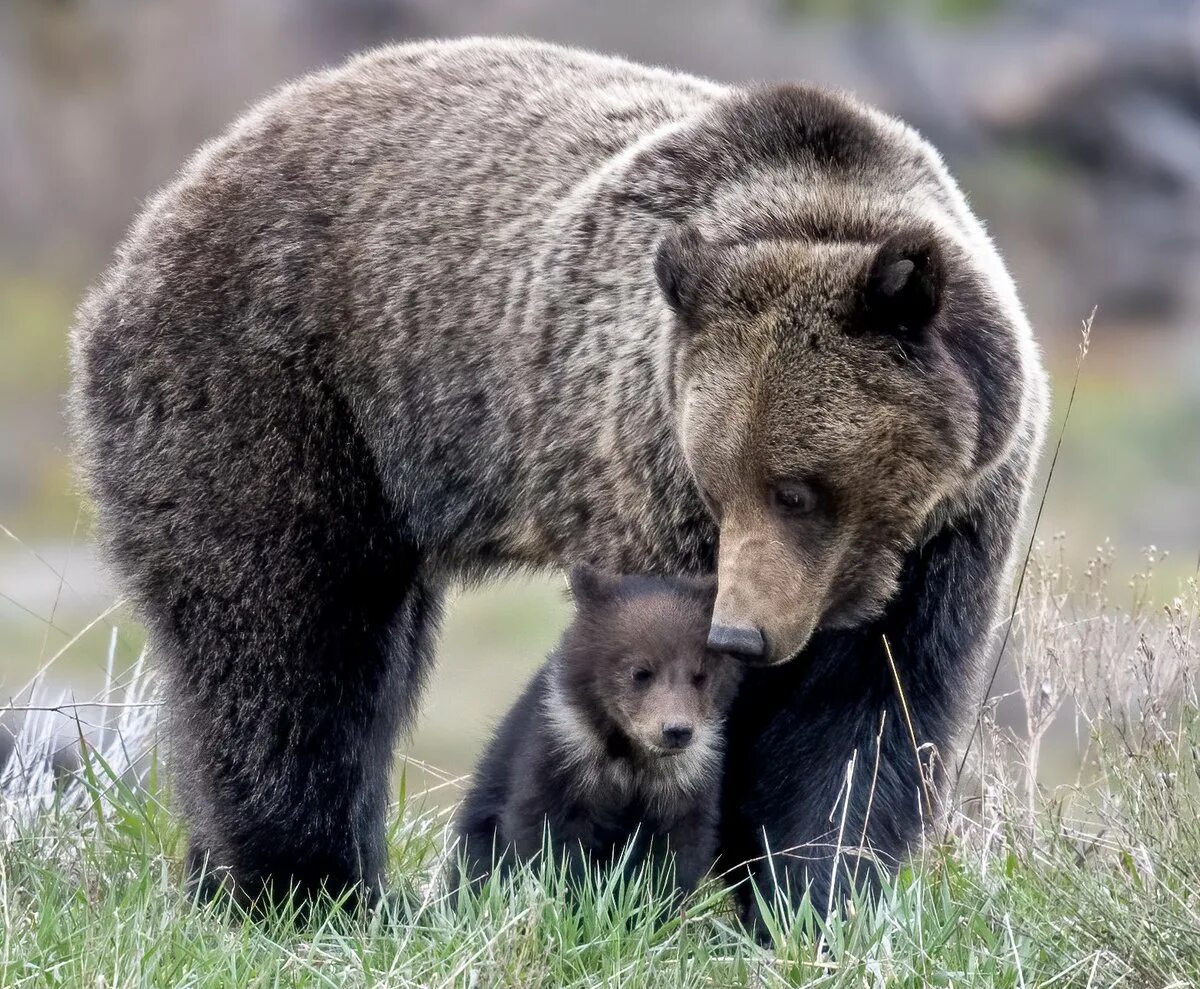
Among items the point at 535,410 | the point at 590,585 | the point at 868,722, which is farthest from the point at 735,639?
the point at 535,410

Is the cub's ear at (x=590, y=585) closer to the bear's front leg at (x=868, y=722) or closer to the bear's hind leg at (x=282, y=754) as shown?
the bear's front leg at (x=868, y=722)

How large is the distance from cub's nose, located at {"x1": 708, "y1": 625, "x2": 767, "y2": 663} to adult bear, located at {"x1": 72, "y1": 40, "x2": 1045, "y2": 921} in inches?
1.5

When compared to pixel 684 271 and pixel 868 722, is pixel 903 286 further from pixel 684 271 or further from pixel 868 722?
pixel 868 722

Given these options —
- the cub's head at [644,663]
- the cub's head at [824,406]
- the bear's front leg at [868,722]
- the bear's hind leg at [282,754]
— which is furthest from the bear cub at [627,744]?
the bear's hind leg at [282,754]

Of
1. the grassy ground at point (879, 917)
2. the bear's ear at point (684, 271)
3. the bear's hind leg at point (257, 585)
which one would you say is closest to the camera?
the grassy ground at point (879, 917)

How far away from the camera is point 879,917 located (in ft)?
13.4

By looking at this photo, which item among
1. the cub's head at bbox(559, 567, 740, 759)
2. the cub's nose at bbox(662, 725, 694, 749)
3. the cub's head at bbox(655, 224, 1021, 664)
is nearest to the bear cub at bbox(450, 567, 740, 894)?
the cub's head at bbox(559, 567, 740, 759)

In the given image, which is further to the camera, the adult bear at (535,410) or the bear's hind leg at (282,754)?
the bear's hind leg at (282,754)

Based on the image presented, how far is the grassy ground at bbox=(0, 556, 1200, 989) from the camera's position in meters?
3.86

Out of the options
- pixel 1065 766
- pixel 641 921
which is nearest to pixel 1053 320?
pixel 1065 766

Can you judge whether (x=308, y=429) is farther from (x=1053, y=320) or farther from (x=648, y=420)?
(x=1053, y=320)

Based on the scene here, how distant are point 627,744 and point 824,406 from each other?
966 mm

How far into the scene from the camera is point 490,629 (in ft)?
53.8

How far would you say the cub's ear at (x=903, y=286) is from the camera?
4.25 meters
